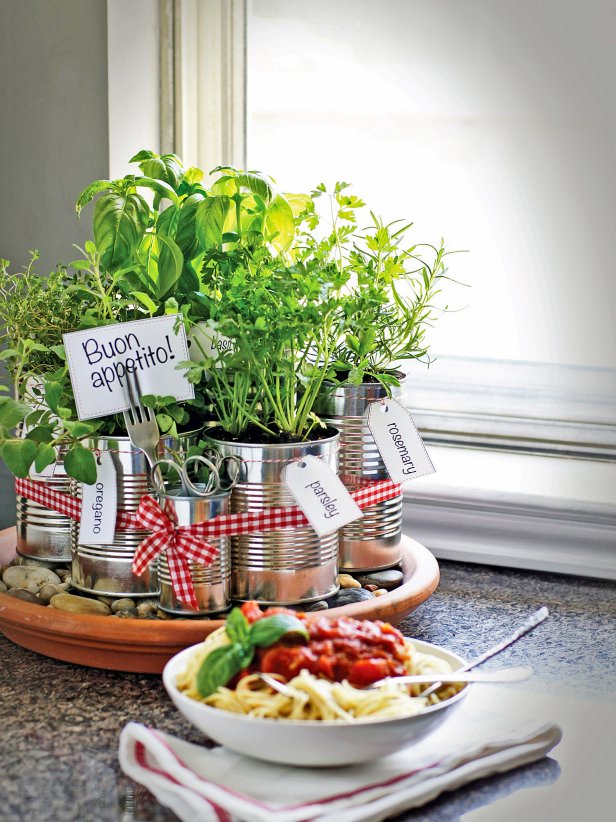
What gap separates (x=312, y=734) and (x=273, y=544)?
303 mm

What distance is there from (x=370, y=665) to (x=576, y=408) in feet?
2.63

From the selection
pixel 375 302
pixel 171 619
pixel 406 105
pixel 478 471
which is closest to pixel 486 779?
pixel 171 619

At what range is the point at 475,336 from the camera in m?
1.62

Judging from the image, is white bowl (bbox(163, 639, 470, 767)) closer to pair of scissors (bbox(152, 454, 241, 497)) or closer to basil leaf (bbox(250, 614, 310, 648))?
basil leaf (bbox(250, 614, 310, 648))

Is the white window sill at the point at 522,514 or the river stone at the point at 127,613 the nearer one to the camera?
the river stone at the point at 127,613

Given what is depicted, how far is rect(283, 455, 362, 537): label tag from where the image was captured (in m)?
1.04

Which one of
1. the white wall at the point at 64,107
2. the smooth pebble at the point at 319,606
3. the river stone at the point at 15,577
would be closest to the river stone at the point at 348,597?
the smooth pebble at the point at 319,606

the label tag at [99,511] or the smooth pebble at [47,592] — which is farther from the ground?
the label tag at [99,511]

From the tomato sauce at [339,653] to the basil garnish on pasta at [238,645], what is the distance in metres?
0.01

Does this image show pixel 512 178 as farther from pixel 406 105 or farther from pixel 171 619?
pixel 171 619

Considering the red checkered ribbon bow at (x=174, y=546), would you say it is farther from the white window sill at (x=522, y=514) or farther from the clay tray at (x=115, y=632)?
the white window sill at (x=522, y=514)

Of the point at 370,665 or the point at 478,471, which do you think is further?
the point at 478,471

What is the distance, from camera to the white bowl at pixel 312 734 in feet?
2.57

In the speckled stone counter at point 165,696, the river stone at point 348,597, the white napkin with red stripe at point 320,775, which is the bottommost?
the speckled stone counter at point 165,696
